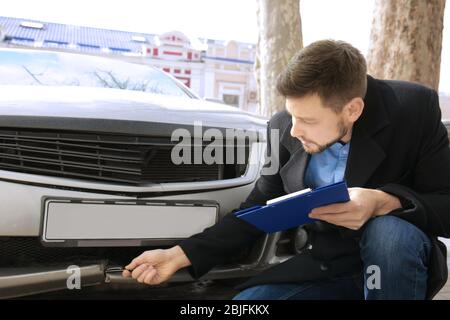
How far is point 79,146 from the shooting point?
5.93ft

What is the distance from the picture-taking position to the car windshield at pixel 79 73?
2.70m

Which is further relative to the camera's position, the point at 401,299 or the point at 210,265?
the point at 210,265

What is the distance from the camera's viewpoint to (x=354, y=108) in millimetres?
1508

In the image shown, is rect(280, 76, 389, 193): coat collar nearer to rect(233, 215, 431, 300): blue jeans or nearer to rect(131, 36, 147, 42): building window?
rect(233, 215, 431, 300): blue jeans

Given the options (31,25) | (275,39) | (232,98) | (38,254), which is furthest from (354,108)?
(31,25)

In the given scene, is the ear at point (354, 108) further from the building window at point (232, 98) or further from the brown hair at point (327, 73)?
the building window at point (232, 98)

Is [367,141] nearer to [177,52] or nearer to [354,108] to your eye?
[354,108]

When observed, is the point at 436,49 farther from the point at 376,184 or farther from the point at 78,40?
the point at 78,40

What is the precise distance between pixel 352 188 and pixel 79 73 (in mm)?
2059

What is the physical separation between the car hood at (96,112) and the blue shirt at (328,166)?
0.50m

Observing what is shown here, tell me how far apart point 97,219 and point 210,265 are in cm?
45

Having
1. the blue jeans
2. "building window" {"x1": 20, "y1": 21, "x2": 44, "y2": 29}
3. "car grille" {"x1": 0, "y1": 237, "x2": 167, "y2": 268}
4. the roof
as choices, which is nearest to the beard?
the blue jeans
